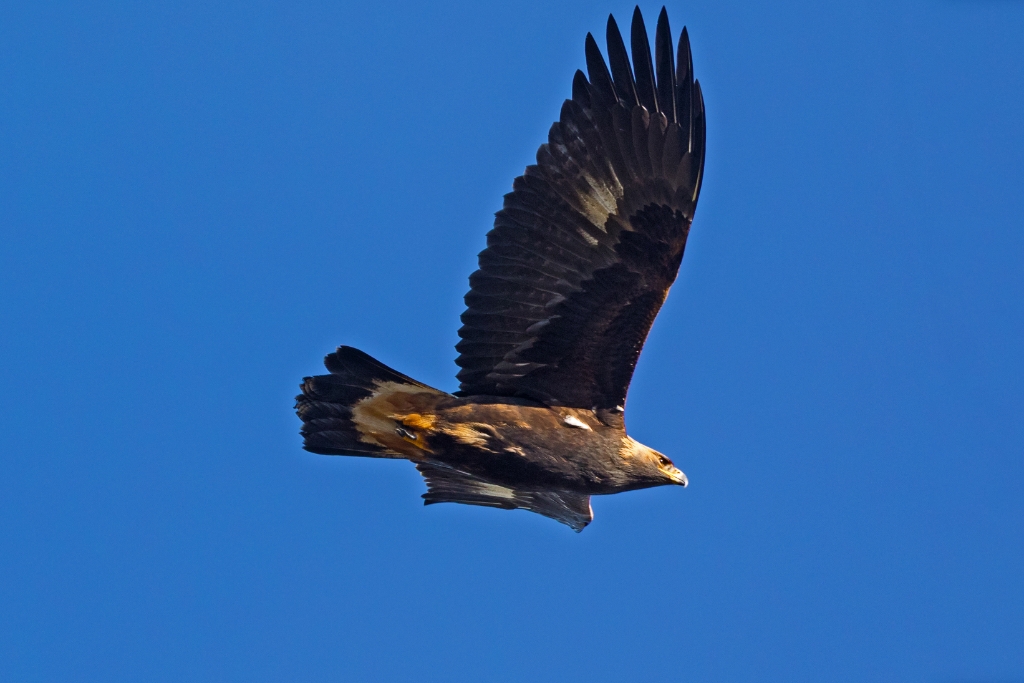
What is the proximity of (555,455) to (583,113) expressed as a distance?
A: 2.65 meters

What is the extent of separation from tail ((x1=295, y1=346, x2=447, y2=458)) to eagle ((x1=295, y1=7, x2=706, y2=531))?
12 mm

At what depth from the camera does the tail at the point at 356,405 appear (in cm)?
1119

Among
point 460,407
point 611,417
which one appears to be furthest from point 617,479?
point 460,407

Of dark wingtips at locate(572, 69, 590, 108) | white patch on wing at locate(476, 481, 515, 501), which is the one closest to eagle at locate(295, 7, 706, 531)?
dark wingtips at locate(572, 69, 590, 108)

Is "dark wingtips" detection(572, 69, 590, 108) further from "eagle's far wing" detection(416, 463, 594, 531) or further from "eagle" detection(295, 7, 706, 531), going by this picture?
"eagle's far wing" detection(416, 463, 594, 531)

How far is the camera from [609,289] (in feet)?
35.9

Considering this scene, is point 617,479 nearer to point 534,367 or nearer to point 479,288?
point 534,367

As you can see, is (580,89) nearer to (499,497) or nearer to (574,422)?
(574,422)

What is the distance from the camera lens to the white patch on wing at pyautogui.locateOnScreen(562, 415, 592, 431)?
A: 11.4 metres

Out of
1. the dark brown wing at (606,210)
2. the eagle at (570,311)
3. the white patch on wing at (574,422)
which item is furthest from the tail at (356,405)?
the white patch on wing at (574,422)

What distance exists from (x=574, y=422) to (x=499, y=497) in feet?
6.10

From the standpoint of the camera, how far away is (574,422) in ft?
37.3

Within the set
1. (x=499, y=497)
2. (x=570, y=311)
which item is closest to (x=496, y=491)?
(x=499, y=497)

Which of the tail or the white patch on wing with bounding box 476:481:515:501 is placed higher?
the white patch on wing with bounding box 476:481:515:501
